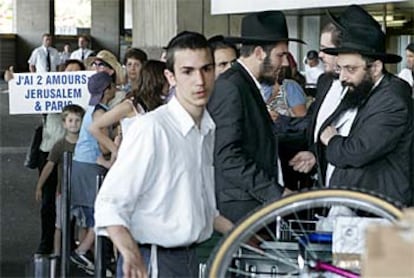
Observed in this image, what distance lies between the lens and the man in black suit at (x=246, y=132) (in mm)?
5309

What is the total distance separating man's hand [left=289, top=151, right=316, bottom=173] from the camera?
5984mm

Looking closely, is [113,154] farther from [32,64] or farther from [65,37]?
[65,37]

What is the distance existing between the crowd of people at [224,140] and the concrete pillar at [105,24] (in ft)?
102

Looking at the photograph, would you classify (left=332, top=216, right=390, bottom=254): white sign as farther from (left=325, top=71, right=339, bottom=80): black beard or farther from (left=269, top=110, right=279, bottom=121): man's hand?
(left=269, top=110, right=279, bottom=121): man's hand

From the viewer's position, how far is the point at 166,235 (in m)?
4.14

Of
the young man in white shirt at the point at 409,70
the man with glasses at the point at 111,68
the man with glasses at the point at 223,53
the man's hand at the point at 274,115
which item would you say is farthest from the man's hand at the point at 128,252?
the young man in white shirt at the point at 409,70

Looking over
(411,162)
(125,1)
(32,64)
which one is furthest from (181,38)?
(125,1)

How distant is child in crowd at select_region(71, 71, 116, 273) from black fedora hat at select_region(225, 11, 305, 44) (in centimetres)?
229

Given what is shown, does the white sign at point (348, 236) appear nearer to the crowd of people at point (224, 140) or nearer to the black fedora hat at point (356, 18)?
the crowd of people at point (224, 140)

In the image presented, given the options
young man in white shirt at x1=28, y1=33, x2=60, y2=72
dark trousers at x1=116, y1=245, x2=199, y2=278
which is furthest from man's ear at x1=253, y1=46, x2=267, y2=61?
young man in white shirt at x1=28, y1=33, x2=60, y2=72

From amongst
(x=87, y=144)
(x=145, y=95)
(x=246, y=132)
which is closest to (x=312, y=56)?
(x=87, y=144)

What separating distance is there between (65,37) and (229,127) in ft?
117

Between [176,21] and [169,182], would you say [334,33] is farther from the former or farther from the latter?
[176,21]

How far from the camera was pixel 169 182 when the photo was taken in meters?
4.13
